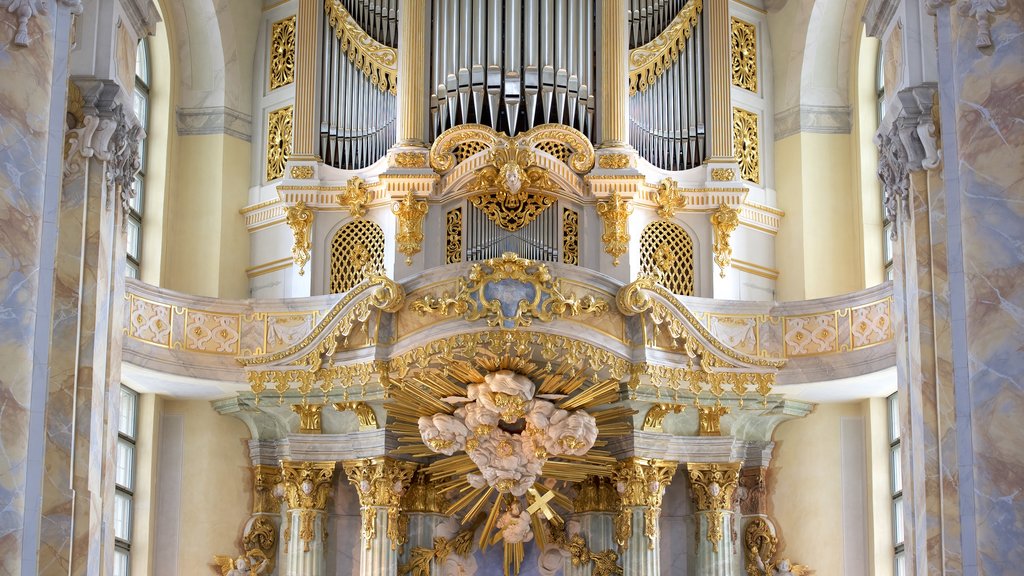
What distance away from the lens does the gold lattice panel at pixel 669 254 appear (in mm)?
24156

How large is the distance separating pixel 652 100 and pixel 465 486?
18.8 ft

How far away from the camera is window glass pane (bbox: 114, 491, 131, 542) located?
23438 mm

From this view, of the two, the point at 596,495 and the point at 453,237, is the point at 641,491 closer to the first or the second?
the point at 596,495

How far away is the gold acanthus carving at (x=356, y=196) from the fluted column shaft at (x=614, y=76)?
10.4 feet

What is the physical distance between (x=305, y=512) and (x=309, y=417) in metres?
1.23

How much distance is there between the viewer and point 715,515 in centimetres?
2383

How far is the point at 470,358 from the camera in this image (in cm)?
2245

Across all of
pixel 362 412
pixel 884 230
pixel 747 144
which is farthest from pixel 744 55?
pixel 362 412

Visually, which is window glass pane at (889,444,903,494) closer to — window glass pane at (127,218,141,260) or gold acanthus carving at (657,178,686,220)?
gold acanthus carving at (657,178,686,220)

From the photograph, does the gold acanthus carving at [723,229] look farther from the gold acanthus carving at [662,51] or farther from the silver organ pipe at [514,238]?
the silver organ pipe at [514,238]

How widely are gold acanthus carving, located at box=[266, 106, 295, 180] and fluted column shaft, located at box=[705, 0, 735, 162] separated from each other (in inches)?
225

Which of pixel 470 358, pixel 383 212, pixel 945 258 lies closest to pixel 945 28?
pixel 945 258

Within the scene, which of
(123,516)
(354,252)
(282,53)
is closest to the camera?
(123,516)

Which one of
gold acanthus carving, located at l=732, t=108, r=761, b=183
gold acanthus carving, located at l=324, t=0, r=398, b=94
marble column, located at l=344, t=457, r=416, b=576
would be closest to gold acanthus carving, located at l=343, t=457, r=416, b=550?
marble column, located at l=344, t=457, r=416, b=576
